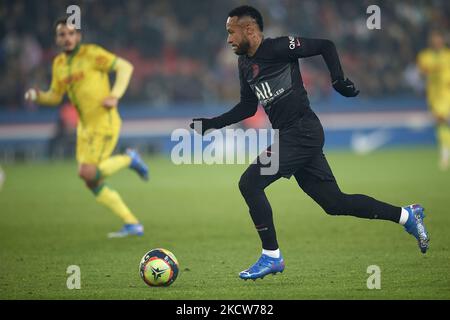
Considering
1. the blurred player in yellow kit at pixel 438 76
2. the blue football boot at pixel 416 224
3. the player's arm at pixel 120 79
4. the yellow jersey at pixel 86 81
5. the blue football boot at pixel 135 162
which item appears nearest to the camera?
the blue football boot at pixel 416 224

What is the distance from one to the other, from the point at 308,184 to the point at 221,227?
386 cm

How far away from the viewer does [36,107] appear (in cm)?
2348

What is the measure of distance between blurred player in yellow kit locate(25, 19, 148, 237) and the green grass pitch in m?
0.54

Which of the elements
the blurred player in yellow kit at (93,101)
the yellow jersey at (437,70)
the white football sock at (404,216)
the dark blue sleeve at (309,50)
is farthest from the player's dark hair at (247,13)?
the yellow jersey at (437,70)

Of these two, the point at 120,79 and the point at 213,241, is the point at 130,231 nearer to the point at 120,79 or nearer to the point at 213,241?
the point at 213,241

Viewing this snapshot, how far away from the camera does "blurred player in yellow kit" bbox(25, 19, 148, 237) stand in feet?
37.8

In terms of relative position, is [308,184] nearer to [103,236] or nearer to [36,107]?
[103,236]

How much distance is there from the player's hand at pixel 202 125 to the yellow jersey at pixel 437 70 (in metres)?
12.7

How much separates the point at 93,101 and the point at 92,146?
0.60 metres

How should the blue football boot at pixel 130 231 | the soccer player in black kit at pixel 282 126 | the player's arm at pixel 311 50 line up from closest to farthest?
1. the player's arm at pixel 311 50
2. the soccer player in black kit at pixel 282 126
3. the blue football boot at pixel 130 231

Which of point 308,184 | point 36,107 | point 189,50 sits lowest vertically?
point 308,184

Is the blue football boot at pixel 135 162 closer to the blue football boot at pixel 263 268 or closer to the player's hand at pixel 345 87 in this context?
the blue football boot at pixel 263 268

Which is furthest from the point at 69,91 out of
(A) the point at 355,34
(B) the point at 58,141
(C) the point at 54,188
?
(A) the point at 355,34

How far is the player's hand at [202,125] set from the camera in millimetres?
8320
